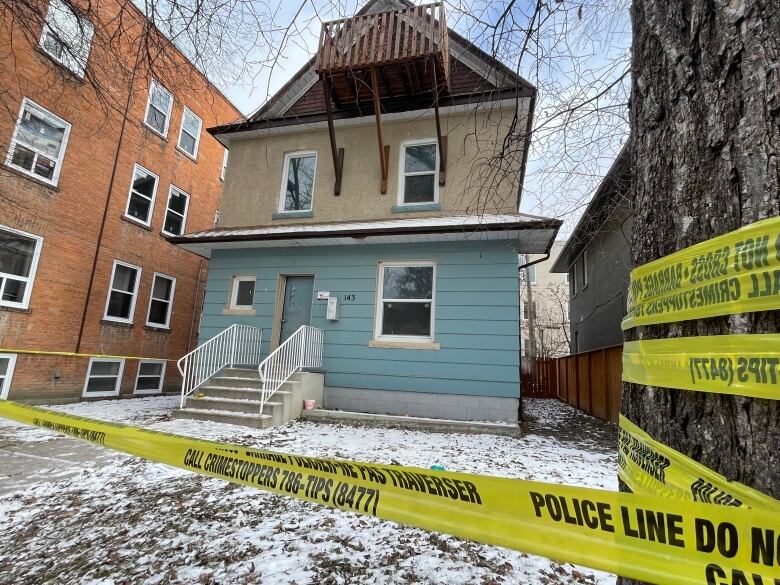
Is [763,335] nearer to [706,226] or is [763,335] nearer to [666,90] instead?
[706,226]

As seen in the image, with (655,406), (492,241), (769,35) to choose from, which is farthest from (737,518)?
(492,241)

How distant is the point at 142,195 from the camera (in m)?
11.1

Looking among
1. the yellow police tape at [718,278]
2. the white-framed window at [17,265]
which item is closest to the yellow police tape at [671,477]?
the yellow police tape at [718,278]

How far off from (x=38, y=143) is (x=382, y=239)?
818 cm

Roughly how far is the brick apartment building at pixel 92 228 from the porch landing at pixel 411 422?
574 cm

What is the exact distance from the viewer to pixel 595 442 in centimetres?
592

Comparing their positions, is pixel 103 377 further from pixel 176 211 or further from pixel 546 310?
pixel 546 310

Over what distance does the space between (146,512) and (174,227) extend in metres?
11.2

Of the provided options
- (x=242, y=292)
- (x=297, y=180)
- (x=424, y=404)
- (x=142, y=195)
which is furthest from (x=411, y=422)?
(x=142, y=195)

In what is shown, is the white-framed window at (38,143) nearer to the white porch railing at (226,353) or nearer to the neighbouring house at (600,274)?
the white porch railing at (226,353)

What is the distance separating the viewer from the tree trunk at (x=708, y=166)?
3.03ft

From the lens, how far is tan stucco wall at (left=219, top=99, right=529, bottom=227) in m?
7.89

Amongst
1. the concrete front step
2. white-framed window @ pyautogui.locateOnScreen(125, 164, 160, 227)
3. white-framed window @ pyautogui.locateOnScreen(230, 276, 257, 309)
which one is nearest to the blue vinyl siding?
white-framed window @ pyautogui.locateOnScreen(230, 276, 257, 309)

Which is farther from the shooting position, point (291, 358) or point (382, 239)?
point (382, 239)
